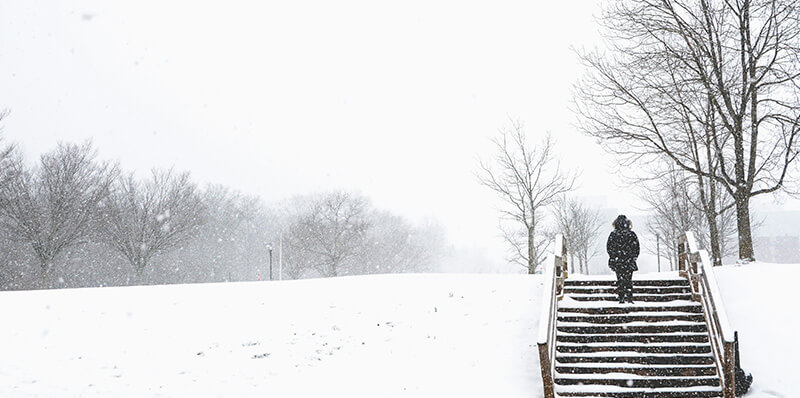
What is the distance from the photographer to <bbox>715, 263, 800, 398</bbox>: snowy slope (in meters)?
8.74

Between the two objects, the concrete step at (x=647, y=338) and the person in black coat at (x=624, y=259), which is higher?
the person in black coat at (x=624, y=259)

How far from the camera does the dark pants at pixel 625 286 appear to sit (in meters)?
10.7

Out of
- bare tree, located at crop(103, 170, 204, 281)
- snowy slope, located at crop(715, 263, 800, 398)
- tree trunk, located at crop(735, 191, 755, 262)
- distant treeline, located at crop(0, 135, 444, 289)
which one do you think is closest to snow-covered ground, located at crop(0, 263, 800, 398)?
snowy slope, located at crop(715, 263, 800, 398)

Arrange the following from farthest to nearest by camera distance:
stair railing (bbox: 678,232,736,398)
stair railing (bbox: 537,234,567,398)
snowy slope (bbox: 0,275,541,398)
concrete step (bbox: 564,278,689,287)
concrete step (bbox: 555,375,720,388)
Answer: concrete step (bbox: 564,278,689,287)
snowy slope (bbox: 0,275,541,398)
concrete step (bbox: 555,375,720,388)
stair railing (bbox: 537,234,567,398)
stair railing (bbox: 678,232,736,398)

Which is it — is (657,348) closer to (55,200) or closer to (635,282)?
(635,282)

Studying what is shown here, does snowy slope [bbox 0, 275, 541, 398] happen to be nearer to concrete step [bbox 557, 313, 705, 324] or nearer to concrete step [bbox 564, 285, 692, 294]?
concrete step [bbox 564, 285, 692, 294]

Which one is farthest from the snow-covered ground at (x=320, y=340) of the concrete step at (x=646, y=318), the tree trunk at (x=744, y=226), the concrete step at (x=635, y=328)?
the tree trunk at (x=744, y=226)

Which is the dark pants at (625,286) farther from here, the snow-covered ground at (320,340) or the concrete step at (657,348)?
the snow-covered ground at (320,340)

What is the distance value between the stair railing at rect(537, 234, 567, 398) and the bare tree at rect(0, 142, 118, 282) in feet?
95.3

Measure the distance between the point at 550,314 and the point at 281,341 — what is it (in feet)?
19.2

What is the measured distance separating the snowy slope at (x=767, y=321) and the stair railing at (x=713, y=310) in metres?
0.52

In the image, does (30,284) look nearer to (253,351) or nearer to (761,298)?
(253,351)

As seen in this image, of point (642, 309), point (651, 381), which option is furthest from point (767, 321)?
point (651, 381)

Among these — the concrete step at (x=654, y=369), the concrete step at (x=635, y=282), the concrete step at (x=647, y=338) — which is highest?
the concrete step at (x=635, y=282)
